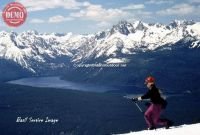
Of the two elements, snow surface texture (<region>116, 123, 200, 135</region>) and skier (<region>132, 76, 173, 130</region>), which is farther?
skier (<region>132, 76, 173, 130</region>)

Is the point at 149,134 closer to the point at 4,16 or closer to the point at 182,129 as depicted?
the point at 182,129

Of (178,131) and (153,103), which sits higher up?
(153,103)

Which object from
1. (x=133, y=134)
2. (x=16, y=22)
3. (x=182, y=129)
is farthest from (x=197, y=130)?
(x=16, y=22)

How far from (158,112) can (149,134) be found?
4.43 feet

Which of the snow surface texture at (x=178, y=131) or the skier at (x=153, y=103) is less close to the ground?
the skier at (x=153, y=103)

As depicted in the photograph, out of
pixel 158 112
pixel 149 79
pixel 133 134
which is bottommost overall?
pixel 133 134

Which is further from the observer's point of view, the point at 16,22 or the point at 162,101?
the point at 16,22

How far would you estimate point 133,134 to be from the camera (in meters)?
22.4

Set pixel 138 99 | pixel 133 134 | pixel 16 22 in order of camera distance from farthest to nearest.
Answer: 1. pixel 16 22
2. pixel 133 134
3. pixel 138 99

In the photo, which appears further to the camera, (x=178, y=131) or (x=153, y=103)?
(x=153, y=103)

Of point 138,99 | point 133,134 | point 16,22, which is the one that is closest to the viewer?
point 138,99

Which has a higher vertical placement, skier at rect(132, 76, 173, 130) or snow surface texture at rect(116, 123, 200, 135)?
skier at rect(132, 76, 173, 130)

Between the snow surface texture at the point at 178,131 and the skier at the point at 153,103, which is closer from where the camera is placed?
the snow surface texture at the point at 178,131

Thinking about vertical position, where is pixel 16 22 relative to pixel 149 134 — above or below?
above
